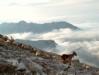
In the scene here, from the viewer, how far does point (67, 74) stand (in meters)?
38.5

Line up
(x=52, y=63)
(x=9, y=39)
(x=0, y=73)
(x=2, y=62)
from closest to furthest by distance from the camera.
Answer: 1. (x=0, y=73)
2. (x=2, y=62)
3. (x=52, y=63)
4. (x=9, y=39)

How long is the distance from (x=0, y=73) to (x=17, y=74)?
139 centimetres

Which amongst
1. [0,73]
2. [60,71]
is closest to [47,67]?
[60,71]

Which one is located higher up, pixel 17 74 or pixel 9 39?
pixel 9 39

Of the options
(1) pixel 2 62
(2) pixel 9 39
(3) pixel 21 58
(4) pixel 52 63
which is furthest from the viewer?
(2) pixel 9 39

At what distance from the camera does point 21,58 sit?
39.1m

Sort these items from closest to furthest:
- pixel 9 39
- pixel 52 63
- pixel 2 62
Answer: pixel 2 62 < pixel 52 63 < pixel 9 39

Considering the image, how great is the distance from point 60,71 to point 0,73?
7265 millimetres

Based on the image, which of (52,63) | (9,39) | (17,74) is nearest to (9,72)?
(17,74)

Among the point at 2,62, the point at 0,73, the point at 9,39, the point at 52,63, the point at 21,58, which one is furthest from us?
the point at 9,39

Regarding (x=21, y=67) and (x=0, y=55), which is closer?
(x=21, y=67)

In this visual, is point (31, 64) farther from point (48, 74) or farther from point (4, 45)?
point (4, 45)

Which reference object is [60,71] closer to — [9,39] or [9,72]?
[9,72]

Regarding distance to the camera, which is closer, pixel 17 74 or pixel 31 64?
pixel 17 74
